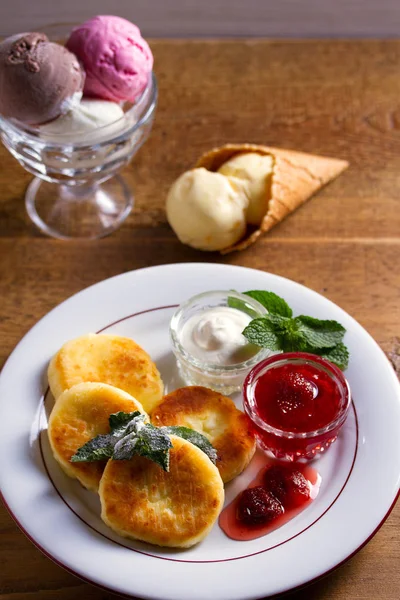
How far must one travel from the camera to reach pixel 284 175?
278 centimetres

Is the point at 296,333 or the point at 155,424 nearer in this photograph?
the point at 155,424

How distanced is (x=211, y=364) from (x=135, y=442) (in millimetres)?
408

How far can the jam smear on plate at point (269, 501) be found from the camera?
2023mm

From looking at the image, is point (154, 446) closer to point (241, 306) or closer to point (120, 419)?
point (120, 419)

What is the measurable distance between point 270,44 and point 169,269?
1.47 metres

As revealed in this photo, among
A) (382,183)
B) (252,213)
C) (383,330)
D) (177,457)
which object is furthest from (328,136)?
(177,457)

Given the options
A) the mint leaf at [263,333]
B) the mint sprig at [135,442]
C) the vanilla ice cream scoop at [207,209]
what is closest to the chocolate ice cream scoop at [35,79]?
the vanilla ice cream scoop at [207,209]

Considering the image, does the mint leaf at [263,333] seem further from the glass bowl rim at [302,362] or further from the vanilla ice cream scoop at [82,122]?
the vanilla ice cream scoop at [82,122]

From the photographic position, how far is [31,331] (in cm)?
236

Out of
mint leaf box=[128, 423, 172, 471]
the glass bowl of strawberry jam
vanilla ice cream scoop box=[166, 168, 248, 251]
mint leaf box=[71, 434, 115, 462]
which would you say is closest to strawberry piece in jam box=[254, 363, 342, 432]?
the glass bowl of strawberry jam

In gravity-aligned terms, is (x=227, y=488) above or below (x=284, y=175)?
below

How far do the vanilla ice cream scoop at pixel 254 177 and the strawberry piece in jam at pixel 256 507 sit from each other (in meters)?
1.10

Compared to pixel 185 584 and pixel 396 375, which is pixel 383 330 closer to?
pixel 396 375

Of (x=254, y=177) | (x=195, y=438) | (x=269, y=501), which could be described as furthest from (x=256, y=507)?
(x=254, y=177)
